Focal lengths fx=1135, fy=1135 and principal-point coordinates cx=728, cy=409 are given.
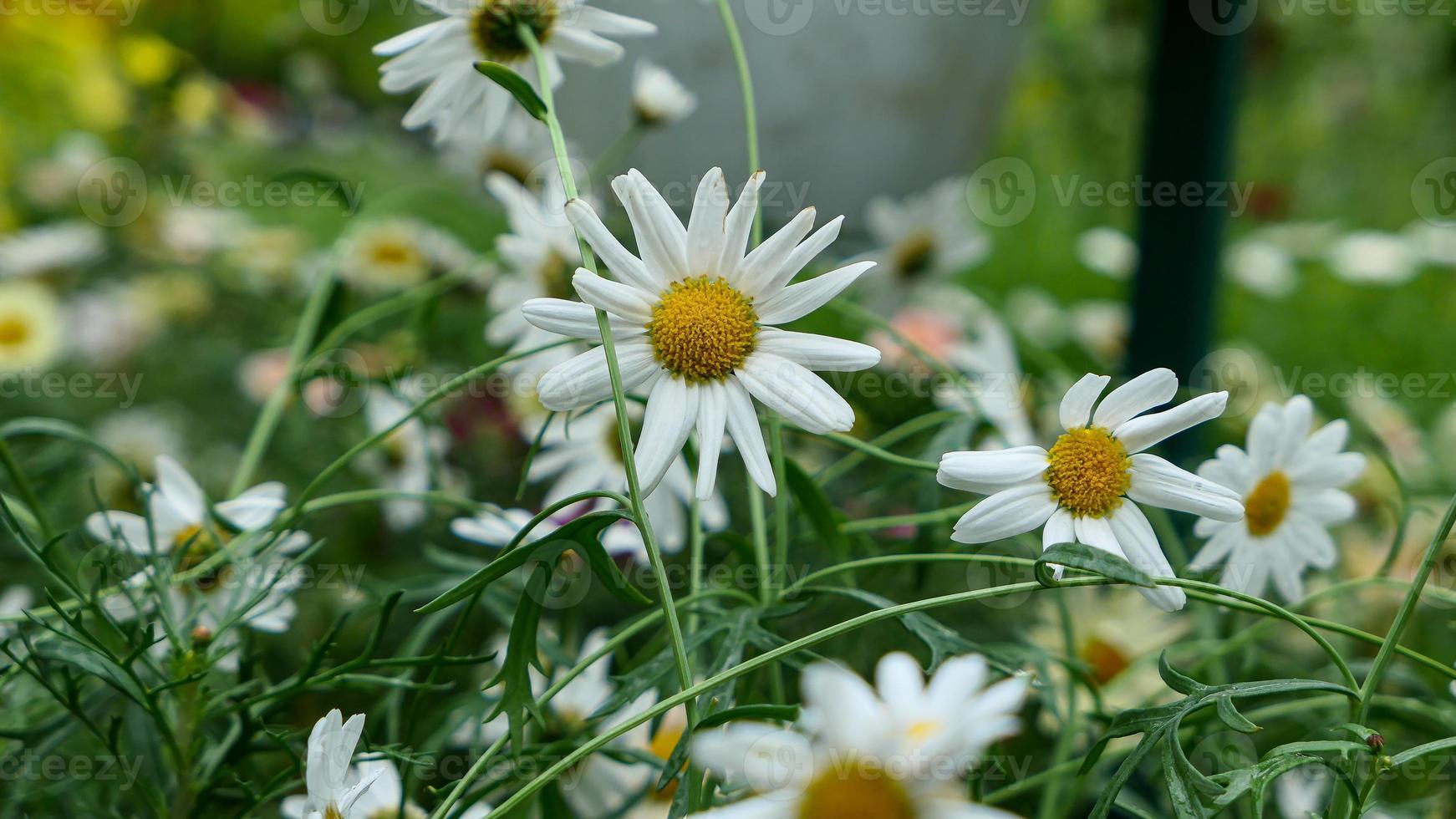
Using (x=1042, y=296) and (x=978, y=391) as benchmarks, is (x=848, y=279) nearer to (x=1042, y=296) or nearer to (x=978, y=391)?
(x=978, y=391)

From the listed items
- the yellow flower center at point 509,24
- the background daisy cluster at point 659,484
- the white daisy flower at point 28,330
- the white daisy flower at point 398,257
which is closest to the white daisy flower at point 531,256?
the background daisy cluster at point 659,484

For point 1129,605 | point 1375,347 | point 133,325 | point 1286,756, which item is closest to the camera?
point 1286,756

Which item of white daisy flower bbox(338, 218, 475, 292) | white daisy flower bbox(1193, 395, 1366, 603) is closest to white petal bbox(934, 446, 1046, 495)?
white daisy flower bbox(1193, 395, 1366, 603)

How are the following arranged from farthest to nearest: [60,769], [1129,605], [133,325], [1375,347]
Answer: [1375,347], [133,325], [1129,605], [60,769]

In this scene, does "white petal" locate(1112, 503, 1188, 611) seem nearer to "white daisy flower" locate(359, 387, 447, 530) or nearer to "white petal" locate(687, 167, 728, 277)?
"white petal" locate(687, 167, 728, 277)

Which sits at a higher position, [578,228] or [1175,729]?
[578,228]

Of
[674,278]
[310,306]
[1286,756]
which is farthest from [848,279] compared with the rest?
[310,306]

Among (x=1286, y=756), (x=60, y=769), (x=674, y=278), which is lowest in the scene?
(x=60, y=769)
